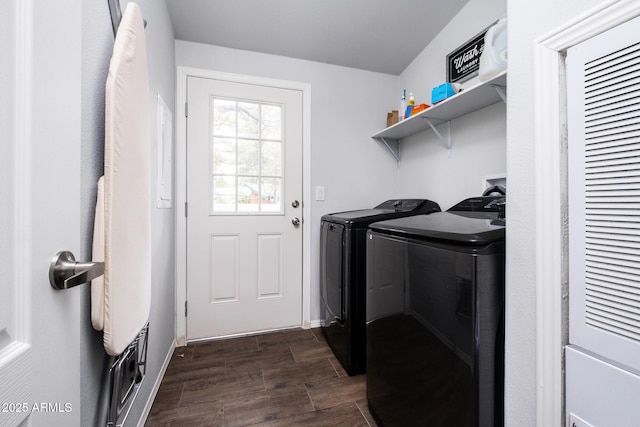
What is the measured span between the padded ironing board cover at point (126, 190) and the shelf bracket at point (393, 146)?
204 centimetres

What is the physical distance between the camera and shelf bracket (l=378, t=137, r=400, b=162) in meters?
2.54

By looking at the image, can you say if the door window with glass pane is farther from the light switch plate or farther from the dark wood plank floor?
the light switch plate

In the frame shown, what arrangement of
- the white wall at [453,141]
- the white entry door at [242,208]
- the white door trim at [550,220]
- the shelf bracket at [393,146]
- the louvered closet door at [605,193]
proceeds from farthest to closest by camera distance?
the shelf bracket at [393,146] → the white entry door at [242,208] → the white wall at [453,141] → the white door trim at [550,220] → the louvered closet door at [605,193]

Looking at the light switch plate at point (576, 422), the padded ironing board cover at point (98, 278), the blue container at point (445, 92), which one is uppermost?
the blue container at point (445, 92)

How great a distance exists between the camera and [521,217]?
0.73 m

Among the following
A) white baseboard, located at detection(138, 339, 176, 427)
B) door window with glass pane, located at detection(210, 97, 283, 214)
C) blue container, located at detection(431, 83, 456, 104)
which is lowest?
white baseboard, located at detection(138, 339, 176, 427)

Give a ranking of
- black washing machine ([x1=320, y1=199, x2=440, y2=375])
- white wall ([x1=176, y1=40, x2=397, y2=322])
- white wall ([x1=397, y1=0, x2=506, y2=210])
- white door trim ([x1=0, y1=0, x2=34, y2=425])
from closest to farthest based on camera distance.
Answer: white door trim ([x1=0, y1=0, x2=34, y2=425]) < white wall ([x1=397, y1=0, x2=506, y2=210]) < black washing machine ([x1=320, y1=199, x2=440, y2=375]) < white wall ([x1=176, y1=40, x2=397, y2=322])

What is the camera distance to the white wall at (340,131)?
7.64 feet

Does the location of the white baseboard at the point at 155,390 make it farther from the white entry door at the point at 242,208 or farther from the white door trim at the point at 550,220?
the white door trim at the point at 550,220

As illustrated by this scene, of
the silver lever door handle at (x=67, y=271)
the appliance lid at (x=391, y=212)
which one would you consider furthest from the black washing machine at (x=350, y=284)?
the silver lever door handle at (x=67, y=271)

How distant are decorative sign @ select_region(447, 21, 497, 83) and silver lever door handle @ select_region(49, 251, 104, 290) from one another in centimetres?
212

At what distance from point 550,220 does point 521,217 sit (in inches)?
3.1

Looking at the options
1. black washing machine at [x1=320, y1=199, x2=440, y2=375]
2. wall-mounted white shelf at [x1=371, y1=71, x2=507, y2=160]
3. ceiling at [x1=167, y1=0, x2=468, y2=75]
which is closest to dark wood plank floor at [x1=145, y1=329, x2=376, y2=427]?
black washing machine at [x1=320, y1=199, x2=440, y2=375]

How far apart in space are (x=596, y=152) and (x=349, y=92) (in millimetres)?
2167
